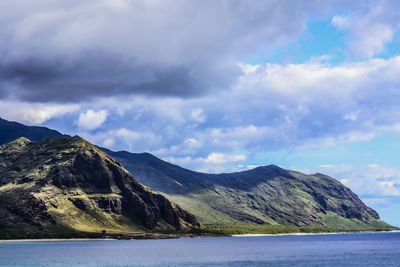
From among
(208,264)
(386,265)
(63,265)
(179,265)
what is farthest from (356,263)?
(63,265)

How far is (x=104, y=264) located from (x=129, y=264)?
9.12 metres

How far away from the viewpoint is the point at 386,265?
170 metres

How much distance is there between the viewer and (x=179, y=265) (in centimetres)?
16812

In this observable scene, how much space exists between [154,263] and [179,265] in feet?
40.2

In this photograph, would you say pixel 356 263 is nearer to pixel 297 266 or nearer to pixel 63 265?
pixel 297 266

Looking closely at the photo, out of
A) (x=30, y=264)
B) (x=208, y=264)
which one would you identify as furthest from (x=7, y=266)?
(x=208, y=264)

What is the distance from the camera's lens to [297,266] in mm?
164250

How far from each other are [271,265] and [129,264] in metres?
52.6

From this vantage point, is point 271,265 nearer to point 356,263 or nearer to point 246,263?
point 246,263

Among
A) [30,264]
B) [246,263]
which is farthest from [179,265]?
[30,264]

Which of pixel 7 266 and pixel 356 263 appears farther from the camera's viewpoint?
pixel 356 263

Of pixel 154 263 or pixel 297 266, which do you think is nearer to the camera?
pixel 297 266

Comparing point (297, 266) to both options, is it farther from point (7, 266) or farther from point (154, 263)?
Answer: point (7, 266)

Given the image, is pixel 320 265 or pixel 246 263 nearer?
pixel 320 265
